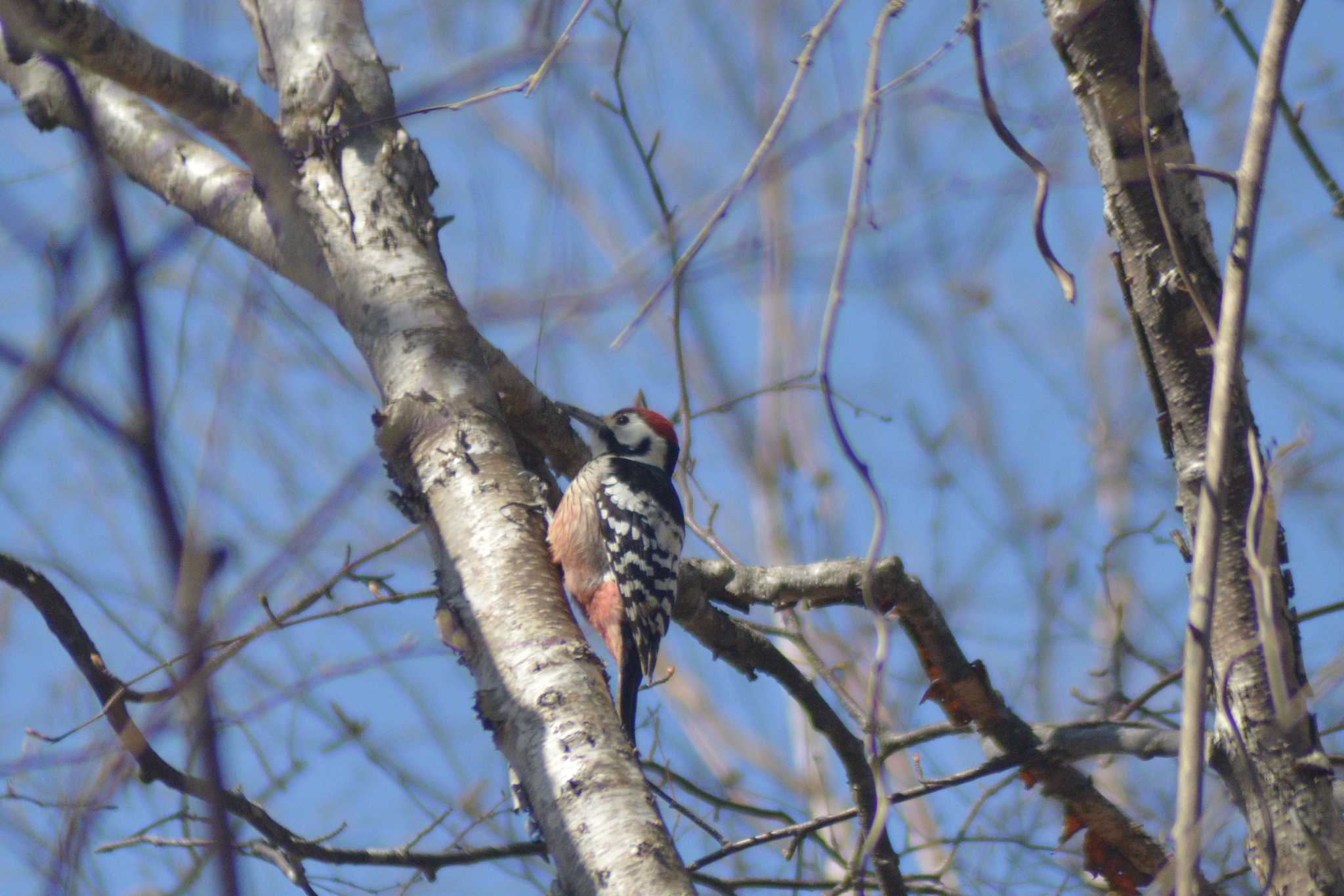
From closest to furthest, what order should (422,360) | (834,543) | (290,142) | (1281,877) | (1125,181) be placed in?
(1281,877) → (1125,181) → (422,360) → (290,142) → (834,543)

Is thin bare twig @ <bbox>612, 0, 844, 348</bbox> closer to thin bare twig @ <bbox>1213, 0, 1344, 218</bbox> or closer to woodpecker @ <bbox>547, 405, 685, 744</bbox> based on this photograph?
thin bare twig @ <bbox>1213, 0, 1344, 218</bbox>

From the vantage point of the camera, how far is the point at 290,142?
3393 mm

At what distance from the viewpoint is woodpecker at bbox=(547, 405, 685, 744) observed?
14.1 feet

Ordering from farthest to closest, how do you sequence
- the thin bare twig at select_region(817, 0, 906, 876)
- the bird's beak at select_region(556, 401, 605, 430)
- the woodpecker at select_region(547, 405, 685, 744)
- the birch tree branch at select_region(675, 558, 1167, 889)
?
the bird's beak at select_region(556, 401, 605, 430) → the woodpecker at select_region(547, 405, 685, 744) → the birch tree branch at select_region(675, 558, 1167, 889) → the thin bare twig at select_region(817, 0, 906, 876)

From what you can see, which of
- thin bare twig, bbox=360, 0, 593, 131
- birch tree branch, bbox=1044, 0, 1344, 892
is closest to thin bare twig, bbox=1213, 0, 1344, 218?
birch tree branch, bbox=1044, 0, 1344, 892

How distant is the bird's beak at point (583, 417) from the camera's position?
5.37m

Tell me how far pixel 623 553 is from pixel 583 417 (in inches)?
44.8

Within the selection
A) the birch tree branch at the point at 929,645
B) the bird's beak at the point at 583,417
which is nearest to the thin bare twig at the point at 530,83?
the birch tree branch at the point at 929,645

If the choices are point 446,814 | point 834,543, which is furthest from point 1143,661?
point 834,543

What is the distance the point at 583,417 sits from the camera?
5.55 metres

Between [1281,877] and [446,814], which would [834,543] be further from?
[1281,877]

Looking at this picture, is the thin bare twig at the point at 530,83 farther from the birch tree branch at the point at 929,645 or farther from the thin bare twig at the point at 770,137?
the birch tree branch at the point at 929,645

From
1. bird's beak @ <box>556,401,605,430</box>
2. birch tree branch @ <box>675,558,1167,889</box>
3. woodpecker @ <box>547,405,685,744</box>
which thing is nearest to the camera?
birch tree branch @ <box>675,558,1167,889</box>

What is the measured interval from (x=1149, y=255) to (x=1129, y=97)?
1.06 feet
